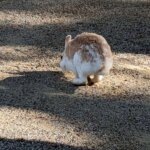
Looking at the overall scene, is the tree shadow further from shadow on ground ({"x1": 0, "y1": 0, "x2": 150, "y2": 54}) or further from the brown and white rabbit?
shadow on ground ({"x1": 0, "y1": 0, "x2": 150, "y2": 54})

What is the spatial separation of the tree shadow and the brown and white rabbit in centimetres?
135

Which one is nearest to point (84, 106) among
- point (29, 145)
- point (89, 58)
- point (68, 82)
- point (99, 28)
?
A: point (89, 58)

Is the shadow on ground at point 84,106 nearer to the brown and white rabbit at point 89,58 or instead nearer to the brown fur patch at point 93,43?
the brown and white rabbit at point 89,58

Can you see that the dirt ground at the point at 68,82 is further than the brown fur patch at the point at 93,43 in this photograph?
No

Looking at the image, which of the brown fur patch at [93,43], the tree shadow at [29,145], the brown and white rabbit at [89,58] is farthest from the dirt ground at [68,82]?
the brown fur patch at [93,43]

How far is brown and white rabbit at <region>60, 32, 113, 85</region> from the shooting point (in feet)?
20.6

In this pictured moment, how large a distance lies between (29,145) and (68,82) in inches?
64.8

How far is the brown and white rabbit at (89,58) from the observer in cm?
629

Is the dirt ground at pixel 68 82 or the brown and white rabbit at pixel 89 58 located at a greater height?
the brown and white rabbit at pixel 89 58

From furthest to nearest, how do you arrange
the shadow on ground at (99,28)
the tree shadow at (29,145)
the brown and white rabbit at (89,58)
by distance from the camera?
1. the shadow on ground at (99,28)
2. the brown and white rabbit at (89,58)
3. the tree shadow at (29,145)

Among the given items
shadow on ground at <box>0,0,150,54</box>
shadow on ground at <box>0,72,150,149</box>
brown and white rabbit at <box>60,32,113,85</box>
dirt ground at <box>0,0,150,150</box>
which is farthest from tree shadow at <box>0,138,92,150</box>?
shadow on ground at <box>0,0,150,54</box>

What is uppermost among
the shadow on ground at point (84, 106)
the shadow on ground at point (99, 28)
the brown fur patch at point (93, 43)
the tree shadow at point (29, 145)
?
the brown fur patch at point (93, 43)

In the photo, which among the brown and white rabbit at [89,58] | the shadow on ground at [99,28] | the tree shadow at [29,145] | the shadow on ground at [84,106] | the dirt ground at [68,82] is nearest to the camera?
the tree shadow at [29,145]

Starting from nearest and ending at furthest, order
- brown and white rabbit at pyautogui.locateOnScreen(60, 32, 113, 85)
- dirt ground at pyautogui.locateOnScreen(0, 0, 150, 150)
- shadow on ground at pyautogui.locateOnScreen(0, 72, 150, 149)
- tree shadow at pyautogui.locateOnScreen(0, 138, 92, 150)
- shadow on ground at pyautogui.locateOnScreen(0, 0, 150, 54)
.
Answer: tree shadow at pyautogui.locateOnScreen(0, 138, 92, 150) < dirt ground at pyautogui.locateOnScreen(0, 0, 150, 150) < shadow on ground at pyautogui.locateOnScreen(0, 72, 150, 149) < brown and white rabbit at pyautogui.locateOnScreen(60, 32, 113, 85) < shadow on ground at pyautogui.locateOnScreen(0, 0, 150, 54)
